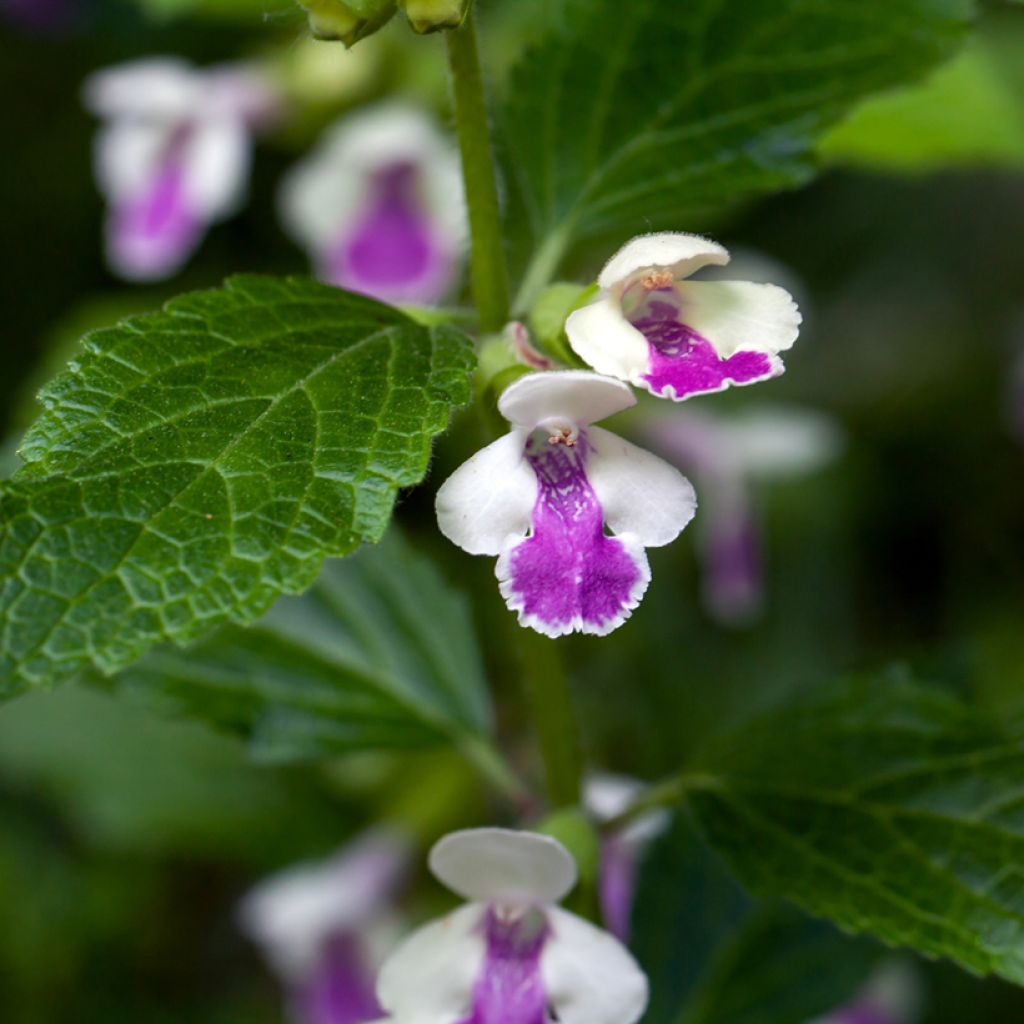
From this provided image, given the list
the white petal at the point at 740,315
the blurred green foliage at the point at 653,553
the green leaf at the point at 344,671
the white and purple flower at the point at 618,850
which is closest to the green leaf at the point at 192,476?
the white petal at the point at 740,315

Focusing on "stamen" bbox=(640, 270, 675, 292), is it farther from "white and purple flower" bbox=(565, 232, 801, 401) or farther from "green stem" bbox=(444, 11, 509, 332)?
"green stem" bbox=(444, 11, 509, 332)

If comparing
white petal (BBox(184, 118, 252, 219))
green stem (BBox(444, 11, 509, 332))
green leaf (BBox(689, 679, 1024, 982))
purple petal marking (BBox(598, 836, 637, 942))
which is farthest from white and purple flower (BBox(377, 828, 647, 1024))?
white petal (BBox(184, 118, 252, 219))

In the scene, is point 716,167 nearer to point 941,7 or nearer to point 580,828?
point 941,7

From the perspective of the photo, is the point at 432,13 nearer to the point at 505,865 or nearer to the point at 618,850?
the point at 505,865

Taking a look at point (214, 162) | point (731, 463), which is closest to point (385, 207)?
point (214, 162)

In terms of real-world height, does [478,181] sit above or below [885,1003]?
above

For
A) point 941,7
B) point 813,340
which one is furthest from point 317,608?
point 813,340

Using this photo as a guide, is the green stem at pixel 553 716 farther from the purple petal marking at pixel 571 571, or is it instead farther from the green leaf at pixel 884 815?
the purple petal marking at pixel 571 571
